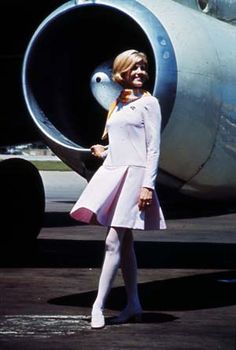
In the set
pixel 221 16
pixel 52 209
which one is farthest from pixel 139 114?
pixel 52 209

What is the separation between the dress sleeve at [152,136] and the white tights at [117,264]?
0.42 m

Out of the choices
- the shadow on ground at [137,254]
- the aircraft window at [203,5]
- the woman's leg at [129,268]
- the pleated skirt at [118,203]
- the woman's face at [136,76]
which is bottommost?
the shadow on ground at [137,254]

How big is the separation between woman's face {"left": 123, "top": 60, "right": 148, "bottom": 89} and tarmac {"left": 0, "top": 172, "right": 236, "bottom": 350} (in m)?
1.56

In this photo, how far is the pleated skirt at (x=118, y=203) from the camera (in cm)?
870

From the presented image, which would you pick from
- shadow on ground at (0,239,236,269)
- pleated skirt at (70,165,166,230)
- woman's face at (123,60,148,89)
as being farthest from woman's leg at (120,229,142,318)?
shadow on ground at (0,239,236,269)

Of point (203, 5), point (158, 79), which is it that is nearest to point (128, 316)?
point (158, 79)

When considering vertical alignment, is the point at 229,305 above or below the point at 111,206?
below

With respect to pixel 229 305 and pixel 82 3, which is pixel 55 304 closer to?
pixel 229 305

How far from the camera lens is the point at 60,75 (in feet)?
35.2

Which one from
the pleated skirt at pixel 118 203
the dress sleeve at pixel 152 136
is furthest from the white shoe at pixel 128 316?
the dress sleeve at pixel 152 136

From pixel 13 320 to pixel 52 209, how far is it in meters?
14.6

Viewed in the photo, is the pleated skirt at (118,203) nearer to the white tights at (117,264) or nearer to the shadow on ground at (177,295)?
the white tights at (117,264)

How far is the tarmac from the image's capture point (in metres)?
8.39

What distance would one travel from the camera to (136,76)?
29.1ft
